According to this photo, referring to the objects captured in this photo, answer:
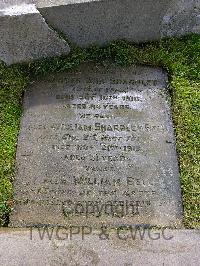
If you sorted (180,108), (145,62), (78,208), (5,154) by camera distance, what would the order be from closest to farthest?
(78,208)
(5,154)
(180,108)
(145,62)

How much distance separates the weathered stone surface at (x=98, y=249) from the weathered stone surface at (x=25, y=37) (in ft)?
4.78

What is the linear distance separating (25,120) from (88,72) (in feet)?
2.10

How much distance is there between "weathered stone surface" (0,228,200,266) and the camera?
9.09 feet

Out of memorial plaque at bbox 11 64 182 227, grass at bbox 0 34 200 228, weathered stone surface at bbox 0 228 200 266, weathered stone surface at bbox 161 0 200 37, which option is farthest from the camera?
weathered stone surface at bbox 161 0 200 37

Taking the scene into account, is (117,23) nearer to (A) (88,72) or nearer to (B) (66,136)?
(A) (88,72)

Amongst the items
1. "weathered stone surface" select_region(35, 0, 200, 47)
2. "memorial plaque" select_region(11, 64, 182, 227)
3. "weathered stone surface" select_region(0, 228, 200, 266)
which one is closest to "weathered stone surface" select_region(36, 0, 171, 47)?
"weathered stone surface" select_region(35, 0, 200, 47)

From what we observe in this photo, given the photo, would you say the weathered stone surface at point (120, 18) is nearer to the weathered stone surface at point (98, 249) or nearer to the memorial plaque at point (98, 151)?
the memorial plaque at point (98, 151)

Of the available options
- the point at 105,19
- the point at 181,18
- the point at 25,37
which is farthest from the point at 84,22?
the point at 181,18

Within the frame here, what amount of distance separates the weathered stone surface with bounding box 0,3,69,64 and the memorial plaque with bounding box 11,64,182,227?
0.22 m

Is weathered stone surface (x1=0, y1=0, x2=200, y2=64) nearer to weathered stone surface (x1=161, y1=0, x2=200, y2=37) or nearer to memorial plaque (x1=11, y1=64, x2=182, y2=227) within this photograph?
weathered stone surface (x1=161, y1=0, x2=200, y2=37)

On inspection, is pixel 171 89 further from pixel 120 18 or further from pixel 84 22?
pixel 84 22

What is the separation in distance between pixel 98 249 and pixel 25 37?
1703mm

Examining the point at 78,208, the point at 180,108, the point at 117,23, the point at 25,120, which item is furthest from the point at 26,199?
the point at 117,23

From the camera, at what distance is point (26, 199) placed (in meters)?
3.13
